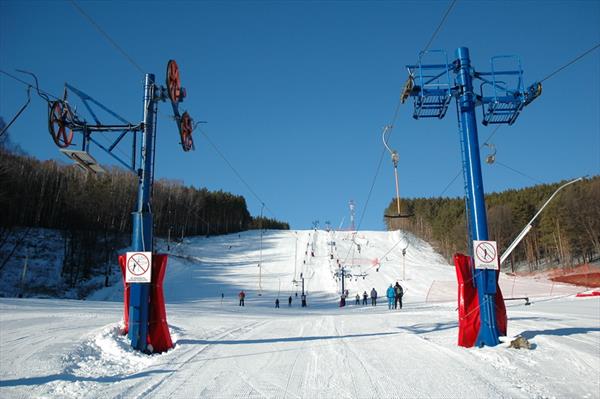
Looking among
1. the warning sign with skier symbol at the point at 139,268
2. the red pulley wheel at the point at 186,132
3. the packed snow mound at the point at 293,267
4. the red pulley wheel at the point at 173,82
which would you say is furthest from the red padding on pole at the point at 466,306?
the packed snow mound at the point at 293,267

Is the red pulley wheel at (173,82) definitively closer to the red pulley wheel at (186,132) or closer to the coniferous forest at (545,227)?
the red pulley wheel at (186,132)

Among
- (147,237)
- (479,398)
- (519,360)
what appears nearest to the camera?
(479,398)

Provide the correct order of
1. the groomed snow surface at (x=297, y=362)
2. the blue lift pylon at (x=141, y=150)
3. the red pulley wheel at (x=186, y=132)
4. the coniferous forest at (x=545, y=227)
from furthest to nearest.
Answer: the coniferous forest at (x=545, y=227)
the red pulley wheel at (x=186, y=132)
the blue lift pylon at (x=141, y=150)
the groomed snow surface at (x=297, y=362)

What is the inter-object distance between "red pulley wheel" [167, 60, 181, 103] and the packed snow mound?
1205 inches

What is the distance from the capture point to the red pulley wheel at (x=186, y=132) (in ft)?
38.9

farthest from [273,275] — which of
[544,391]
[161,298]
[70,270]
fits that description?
[544,391]

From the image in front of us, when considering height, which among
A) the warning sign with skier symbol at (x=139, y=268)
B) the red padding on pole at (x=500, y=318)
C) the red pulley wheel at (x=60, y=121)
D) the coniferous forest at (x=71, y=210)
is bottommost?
the red padding on pole at (x=500, y=318)

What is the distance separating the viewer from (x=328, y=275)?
57.3m

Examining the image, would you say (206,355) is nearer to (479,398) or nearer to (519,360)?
(479,398)

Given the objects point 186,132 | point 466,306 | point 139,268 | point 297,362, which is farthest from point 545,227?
point 139,268

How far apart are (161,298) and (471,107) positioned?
8.35 meters

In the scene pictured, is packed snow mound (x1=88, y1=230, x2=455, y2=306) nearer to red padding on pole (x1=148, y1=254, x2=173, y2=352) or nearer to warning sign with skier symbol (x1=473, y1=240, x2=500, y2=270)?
warning sign with skier symbol (x1=473, y1=240, x2=500, y2=270)

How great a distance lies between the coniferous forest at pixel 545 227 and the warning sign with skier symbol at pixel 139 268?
153ft

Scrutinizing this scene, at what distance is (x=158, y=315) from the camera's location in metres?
9.58
